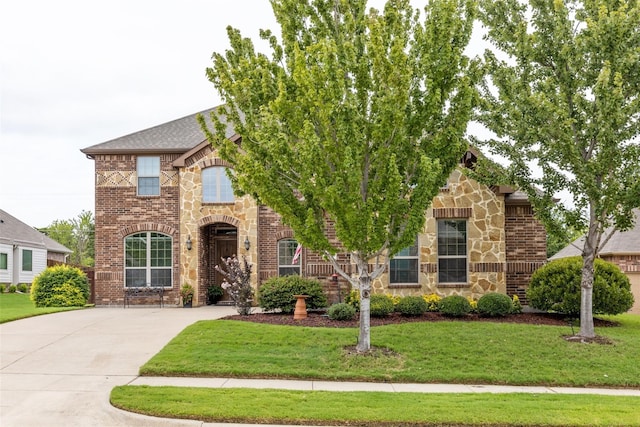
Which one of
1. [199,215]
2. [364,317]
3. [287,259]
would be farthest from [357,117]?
[199,215]

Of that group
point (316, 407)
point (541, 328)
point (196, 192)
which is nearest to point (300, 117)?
point (316, 407)

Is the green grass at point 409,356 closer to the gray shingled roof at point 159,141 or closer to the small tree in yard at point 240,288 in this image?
the small tree in yard at point 240,288

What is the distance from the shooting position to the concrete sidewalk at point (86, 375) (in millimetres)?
7543

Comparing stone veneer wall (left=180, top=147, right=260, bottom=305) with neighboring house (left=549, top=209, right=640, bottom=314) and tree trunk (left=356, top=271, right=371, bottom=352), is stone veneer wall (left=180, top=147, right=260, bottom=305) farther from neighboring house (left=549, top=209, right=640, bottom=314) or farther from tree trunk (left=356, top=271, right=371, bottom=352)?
neighboring house (left=549, top=209, right=640, bottom=314)

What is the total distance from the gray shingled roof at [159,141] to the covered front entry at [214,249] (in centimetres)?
298

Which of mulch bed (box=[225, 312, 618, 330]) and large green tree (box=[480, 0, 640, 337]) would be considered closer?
large green tree (box=[480, 0, 640, 337])

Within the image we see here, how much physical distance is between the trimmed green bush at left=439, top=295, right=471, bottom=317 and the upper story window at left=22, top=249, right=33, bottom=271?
94.6 feet

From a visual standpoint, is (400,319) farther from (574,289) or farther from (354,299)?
(574,289)

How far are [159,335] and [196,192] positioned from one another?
24.5ft

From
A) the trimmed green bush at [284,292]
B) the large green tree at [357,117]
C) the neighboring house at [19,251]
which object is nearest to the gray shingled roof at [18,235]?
the neighboring house at [19,251]

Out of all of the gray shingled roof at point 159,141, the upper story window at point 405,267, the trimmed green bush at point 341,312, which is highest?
the gray shingled roof at point 159,141

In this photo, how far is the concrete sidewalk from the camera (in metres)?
7.54

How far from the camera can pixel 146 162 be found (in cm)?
1994

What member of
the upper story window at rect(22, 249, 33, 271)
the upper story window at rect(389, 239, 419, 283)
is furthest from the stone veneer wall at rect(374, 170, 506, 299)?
the upper story window at rect(22, 249, 33, 271)
